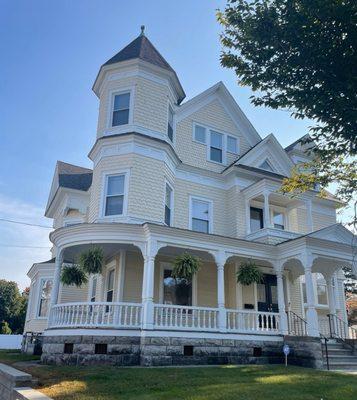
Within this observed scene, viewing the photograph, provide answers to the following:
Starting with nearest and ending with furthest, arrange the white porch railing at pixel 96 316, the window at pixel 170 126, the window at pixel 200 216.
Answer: the white porch railing at pixel 96 316
the window at pixel 200 216
the window at pixel 170 126

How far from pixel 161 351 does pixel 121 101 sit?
10.0m

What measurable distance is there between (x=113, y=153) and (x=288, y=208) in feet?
28.0

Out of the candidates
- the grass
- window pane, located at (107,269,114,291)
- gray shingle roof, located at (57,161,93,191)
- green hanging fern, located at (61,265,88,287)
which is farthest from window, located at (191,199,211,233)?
the grass

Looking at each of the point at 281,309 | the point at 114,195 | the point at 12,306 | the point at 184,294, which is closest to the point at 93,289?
the point at 184,294

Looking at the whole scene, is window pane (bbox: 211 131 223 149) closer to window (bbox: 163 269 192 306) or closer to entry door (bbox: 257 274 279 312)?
entry door (bbox: 257 274 279 312)

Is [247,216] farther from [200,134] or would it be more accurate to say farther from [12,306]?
[12,306]

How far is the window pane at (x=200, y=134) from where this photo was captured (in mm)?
18469

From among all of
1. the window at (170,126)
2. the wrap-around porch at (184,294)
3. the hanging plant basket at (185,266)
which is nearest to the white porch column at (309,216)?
the wrap-around porch at (184,294)

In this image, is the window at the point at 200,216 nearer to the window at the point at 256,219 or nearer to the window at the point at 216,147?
the window at the point at 256,219

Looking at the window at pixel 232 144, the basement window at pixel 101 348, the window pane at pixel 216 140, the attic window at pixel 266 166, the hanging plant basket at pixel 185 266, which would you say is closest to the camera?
the basement window at pixel 101 348

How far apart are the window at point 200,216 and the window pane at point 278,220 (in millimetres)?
3402

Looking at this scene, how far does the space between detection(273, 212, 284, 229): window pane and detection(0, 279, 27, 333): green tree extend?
37.2 m

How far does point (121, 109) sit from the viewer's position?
16.5 meters

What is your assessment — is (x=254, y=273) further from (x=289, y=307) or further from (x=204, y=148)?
(x=204, y=148)
